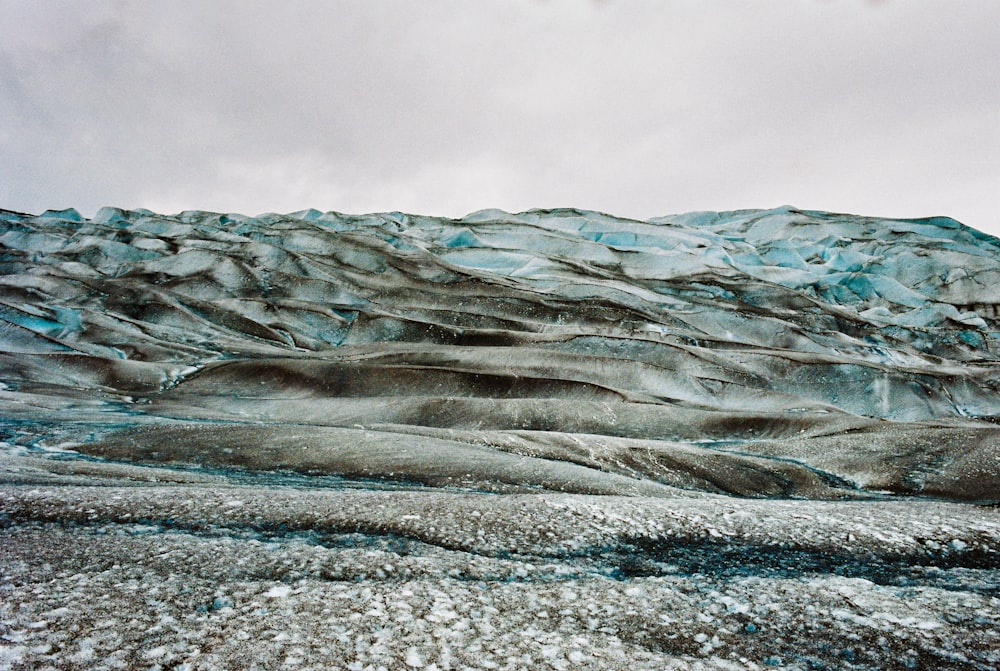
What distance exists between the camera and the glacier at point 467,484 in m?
3.26

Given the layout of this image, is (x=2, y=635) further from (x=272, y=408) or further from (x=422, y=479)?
(x=272, y=408)

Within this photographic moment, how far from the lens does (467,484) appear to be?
7758 mm

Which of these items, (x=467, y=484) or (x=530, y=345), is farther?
(x=530, y=345)

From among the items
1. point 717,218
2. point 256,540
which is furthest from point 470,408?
point 717,218

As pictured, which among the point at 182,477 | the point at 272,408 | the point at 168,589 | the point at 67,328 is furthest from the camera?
the point at 67,328

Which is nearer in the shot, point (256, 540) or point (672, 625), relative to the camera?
point (672, 625)

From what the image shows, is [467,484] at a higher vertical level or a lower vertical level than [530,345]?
lower

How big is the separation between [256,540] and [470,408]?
8.58 meters

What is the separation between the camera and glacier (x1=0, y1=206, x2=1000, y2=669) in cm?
326

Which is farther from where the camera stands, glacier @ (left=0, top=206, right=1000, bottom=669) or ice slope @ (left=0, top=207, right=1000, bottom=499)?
ice slope @ (left=0, top=207, right=1000, bottom=499)

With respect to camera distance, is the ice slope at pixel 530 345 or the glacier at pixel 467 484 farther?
the ice slope at pixel 530 345

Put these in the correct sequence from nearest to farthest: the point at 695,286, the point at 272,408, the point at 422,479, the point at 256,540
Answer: the point at 256,540
the point at 422,479
the point at 272,408
the point at 695,286

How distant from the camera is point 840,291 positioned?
43.2m

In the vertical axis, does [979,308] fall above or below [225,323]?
above
